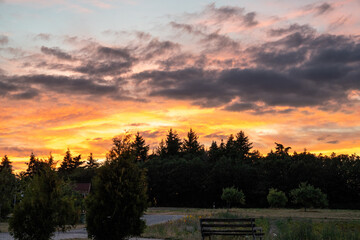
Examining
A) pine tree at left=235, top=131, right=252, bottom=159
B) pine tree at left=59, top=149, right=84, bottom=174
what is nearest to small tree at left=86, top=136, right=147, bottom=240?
pine tree at left=235, top=131, right=252, bottom=159

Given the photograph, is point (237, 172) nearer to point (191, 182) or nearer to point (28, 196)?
point (191, 182)

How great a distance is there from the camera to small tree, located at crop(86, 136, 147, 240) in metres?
12.8

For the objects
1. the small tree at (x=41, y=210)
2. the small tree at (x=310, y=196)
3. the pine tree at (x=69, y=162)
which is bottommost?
the small tree at (x=310, y=196)

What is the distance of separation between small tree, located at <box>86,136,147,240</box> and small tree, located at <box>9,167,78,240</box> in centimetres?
186

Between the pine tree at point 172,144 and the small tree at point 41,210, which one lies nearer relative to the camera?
the small tree at point 41,210

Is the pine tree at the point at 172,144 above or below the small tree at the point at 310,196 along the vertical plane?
above

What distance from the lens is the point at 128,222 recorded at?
12.9m

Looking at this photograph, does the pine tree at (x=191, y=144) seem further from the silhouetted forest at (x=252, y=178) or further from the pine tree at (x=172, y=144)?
the silhouetted forest at (x=252, y=178)

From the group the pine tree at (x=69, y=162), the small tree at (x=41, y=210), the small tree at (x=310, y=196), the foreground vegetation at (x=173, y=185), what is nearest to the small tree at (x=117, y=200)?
the foreground vegetation at (x=173, y=185)

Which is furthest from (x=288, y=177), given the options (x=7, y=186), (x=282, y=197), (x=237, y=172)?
(x=7, y=186)

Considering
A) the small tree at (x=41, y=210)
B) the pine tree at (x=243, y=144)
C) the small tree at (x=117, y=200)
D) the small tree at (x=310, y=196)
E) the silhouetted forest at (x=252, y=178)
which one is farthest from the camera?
the pine tree at (x=243, y=144)

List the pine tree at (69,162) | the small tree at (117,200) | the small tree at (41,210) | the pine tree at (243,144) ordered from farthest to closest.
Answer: the pine tree at (69,162), the pine tree at (243,144), the small tree at (41,210), the small tree at (117,200)

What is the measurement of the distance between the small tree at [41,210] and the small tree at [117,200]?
186 centimetres

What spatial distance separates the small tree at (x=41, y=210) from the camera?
13773 mm
